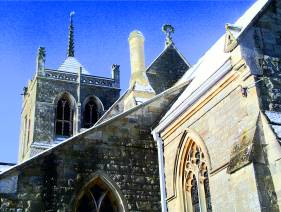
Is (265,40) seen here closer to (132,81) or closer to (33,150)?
(132,81)

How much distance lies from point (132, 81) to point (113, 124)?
6883 millimetres

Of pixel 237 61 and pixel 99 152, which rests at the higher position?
pixel 237 61

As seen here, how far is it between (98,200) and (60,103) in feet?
76.5

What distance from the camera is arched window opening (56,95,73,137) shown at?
32.8 meters

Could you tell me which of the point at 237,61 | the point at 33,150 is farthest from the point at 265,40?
the point at 33,150

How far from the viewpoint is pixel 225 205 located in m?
9.17

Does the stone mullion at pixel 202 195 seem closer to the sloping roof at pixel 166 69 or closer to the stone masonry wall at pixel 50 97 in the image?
the sloping roof at pixel 166 69

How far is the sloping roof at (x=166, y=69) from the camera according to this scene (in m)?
20.5

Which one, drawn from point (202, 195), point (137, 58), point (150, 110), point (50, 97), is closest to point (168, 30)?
point (137, 58)

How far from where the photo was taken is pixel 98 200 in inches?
432

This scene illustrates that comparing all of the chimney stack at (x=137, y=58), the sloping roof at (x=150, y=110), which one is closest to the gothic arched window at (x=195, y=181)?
the sloping roof at (x=150, y=110)

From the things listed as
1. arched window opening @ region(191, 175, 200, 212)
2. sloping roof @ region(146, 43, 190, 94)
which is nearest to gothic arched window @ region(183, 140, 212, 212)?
arched window opening @ region(191, 175, 200, 212)

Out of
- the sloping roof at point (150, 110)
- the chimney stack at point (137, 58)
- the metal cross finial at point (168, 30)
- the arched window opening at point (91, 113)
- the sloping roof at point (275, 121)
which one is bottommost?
the sloping roof at point (275, 121)

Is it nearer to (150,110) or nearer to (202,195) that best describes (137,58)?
(150,110)
